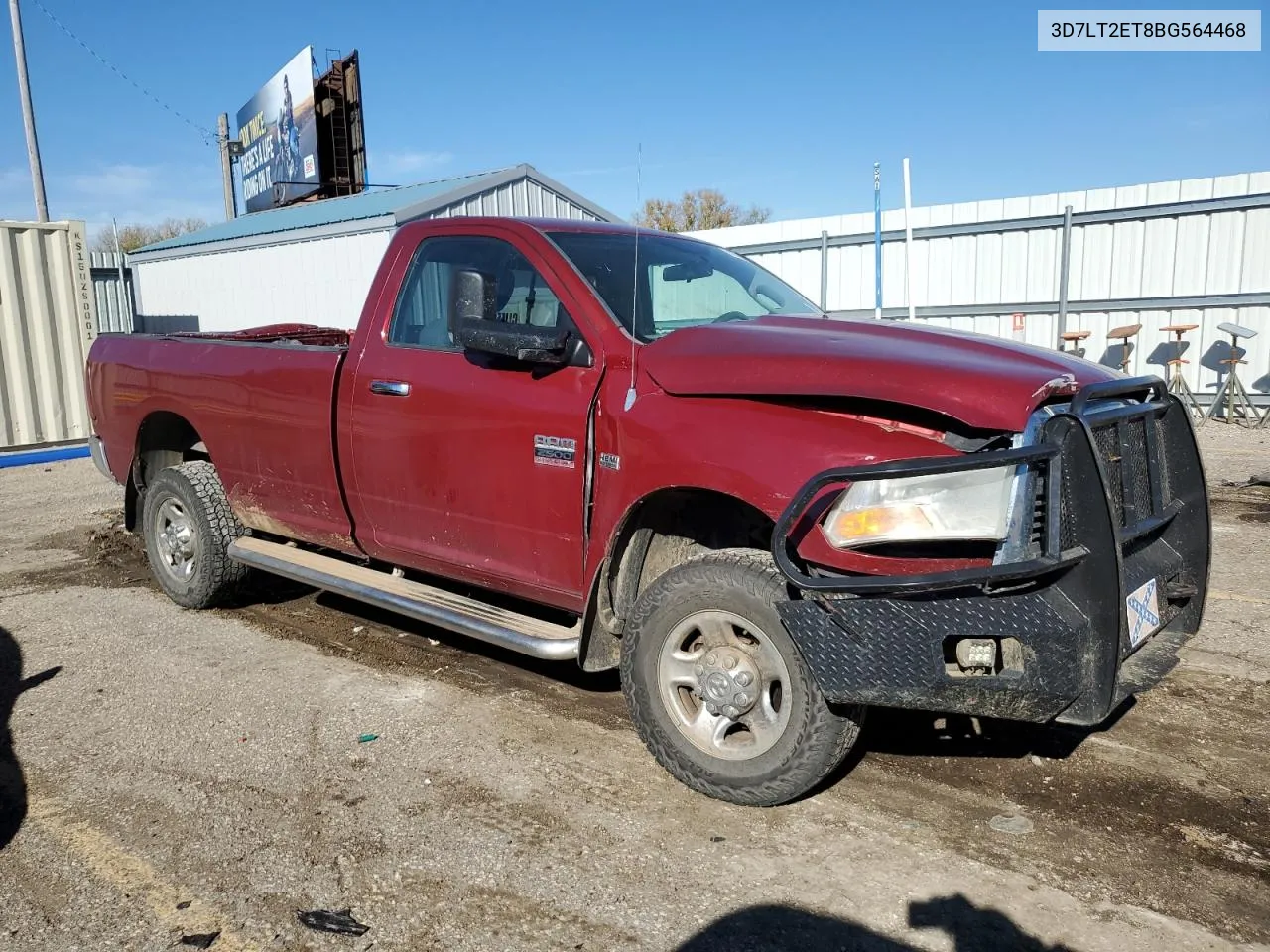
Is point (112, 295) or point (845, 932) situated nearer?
point (845, 932)

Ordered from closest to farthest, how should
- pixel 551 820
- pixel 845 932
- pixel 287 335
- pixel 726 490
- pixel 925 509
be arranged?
1. pixel 845 932
2. pixel 925 509
3. pixel 726 490
4. pixel 551 820
5. pixel 287 335

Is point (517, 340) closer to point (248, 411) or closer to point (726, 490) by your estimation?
point (726, 490)

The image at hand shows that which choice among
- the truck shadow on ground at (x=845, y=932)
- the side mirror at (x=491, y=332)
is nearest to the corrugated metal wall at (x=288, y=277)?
the side mirror at (x=491, y=332)

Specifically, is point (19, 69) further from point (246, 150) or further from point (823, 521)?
point (823, 521)

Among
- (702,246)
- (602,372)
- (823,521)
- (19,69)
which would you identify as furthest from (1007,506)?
(19,69)

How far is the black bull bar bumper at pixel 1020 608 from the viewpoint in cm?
265

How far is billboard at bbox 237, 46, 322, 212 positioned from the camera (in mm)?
25297

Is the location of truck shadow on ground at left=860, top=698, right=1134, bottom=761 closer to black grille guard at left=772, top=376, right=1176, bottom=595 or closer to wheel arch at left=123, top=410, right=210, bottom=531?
black grille guard at left=772, top=376, right=1176, bottom=595

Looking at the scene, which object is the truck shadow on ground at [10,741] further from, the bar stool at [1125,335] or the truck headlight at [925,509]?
the bar stool at [1125,335]

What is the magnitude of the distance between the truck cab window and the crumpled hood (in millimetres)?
701

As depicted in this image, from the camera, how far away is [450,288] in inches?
160

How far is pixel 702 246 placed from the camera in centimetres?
470

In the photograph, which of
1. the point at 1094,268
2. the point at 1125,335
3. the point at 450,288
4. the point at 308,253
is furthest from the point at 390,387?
the point at 308,253

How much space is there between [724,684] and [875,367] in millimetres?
1145
